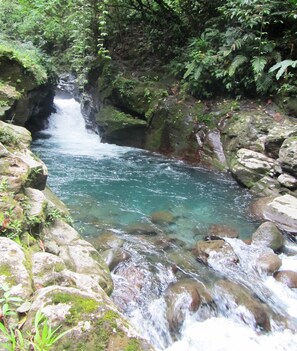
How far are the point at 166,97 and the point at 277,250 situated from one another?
23.5 ft

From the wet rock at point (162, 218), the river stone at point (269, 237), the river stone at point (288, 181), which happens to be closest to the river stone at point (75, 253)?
the wet rock at point (162, 218)

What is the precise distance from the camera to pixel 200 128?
10109 millimetres

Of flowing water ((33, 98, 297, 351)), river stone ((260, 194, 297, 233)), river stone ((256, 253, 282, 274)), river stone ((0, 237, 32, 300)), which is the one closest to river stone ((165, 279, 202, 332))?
flowing water ((33, 98, 297, 351))

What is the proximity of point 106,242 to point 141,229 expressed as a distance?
0.87 meters

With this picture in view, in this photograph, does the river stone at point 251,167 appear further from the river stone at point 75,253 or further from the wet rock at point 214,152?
the river stone at point 75,253

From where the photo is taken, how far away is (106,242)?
202 inches

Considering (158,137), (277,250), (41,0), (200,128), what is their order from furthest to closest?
(41,0) < (158,137) < (200,128) < (277,250)

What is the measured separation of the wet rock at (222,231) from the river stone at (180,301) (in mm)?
1586

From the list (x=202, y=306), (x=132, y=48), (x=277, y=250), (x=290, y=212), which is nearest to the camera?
(x=202, y=306)

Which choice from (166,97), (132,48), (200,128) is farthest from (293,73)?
(132,48)

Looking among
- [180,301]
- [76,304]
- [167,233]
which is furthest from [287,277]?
[76,304]

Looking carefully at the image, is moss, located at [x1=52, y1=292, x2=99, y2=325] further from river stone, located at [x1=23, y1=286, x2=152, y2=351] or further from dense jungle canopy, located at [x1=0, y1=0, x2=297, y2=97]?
dense jungle canopy, located at [x1=0, y1=0, x2=297, y2=97]

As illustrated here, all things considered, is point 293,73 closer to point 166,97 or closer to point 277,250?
point 166,97

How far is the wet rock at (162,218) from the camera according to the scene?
6.18 metres
